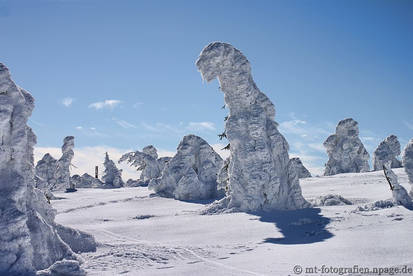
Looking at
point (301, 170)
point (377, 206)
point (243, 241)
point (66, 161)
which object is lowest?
point (243, 241)

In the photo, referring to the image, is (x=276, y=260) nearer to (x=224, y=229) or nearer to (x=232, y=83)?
(x=224, y=229)

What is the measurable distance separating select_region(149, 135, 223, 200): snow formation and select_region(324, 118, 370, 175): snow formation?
54.9 ft

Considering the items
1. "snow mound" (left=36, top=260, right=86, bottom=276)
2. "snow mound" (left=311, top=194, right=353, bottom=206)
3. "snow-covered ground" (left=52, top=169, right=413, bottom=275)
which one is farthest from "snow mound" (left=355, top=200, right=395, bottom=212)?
"snow mound" (left=36, top=260, right=86, bottom=276)

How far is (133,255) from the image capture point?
33.8 feet

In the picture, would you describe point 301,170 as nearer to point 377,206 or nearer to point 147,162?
point 147,162

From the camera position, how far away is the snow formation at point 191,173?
969 inches

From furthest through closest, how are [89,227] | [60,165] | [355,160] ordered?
1. [60,165]
2. [355,160]
3. [89,227]

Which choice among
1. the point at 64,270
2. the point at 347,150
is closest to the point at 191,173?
the point at 64,270

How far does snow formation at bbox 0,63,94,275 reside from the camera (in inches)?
321

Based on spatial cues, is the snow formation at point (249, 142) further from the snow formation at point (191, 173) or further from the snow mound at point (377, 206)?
the snow formation at point (191, 173)

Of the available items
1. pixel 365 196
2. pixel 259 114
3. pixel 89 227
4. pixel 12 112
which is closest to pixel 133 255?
pixel 12 112

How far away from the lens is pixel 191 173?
81.8 feet

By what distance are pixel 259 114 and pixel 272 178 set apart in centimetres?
316

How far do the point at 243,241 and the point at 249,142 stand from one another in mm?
6753
